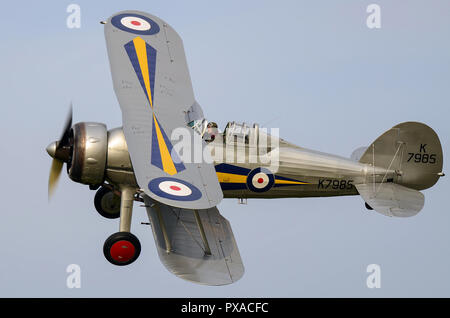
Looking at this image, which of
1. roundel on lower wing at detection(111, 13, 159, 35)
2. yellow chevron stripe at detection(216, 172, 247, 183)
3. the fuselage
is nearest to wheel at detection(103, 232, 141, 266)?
the fuselage

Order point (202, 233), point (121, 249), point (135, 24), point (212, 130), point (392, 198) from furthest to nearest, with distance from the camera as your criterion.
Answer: point (135, 24), point (392, 198), point (212, 130), point (202, 233), point (121, 249)

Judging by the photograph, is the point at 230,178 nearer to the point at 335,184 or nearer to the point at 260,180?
the point at 260,180

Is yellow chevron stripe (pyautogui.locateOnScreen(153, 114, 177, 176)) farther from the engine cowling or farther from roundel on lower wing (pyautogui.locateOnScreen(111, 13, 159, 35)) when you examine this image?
roundel on lower wing (pyautogui.locateOnScreen(111, 13, 159, 35))

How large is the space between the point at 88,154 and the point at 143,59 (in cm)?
257

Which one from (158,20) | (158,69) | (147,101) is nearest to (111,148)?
(147,101)

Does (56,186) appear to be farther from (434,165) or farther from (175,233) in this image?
(434,165)

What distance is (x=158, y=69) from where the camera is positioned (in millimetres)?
15922

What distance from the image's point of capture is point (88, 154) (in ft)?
47.0

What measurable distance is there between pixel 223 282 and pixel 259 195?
8.65ft

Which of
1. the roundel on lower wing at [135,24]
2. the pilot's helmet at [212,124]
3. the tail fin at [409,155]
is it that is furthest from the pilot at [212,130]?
the tail fin at [409,155]

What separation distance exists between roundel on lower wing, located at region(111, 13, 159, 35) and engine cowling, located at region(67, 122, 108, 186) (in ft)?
10.1

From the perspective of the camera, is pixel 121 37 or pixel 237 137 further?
pixel 121 37

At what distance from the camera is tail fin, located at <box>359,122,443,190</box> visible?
1569cm

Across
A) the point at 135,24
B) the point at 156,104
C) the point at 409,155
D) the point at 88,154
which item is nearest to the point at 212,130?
the point at 156,104
